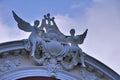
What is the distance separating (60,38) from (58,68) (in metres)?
0.80

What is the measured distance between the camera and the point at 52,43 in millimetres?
11719

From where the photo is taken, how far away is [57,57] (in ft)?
38.6

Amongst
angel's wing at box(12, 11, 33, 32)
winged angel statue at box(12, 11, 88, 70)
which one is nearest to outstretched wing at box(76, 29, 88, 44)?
winged angel statue at box(12, 11, 88, 70)

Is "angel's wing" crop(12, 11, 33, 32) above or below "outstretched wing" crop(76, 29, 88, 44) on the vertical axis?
above

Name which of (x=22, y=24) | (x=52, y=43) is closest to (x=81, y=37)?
(x=52, y=43)

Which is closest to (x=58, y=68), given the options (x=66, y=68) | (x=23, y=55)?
(x=66, y=68)

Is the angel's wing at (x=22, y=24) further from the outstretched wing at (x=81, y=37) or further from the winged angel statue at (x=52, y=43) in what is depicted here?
the outstretched wing at (x=81, y=37)

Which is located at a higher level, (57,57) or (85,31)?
(85,31)

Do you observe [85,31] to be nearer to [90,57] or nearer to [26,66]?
[90,57]

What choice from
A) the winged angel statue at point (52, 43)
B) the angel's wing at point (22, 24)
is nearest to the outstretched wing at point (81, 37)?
the winged angel statue at point (52, 43)

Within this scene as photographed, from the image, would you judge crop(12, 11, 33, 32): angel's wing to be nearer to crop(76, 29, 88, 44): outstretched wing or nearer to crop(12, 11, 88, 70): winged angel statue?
crop(12, 11, 88, 70): winged angel statue

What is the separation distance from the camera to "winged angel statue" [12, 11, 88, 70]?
11.6 m

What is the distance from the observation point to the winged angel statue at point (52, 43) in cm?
1162

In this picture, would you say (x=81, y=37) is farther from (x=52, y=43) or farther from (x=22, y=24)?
(x=22, y=24)
